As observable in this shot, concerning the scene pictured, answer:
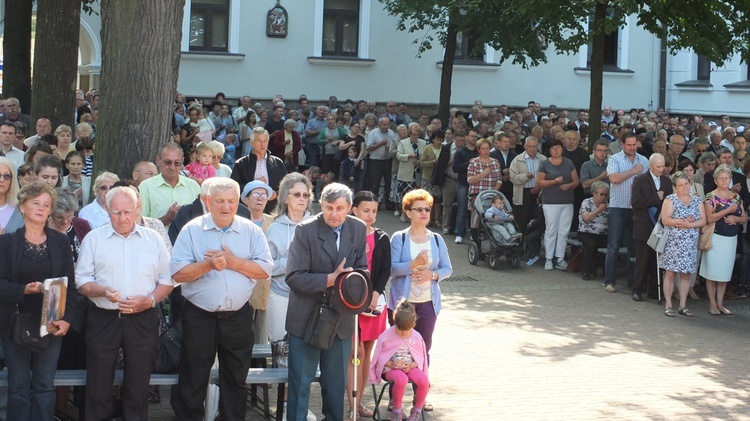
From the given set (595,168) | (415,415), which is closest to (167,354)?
(415,415)

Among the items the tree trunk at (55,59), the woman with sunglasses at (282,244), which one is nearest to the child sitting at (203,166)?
the woman with sunglasses at (282,244)

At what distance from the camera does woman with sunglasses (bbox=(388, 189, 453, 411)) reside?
8820mm

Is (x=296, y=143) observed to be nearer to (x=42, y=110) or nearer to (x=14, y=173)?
(x=42, y=110)

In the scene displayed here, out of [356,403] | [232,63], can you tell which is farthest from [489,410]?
[232,63]

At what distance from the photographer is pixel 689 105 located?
3447 centimetres

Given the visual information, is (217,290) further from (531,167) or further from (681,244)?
(531,167)

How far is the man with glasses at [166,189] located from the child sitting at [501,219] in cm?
648

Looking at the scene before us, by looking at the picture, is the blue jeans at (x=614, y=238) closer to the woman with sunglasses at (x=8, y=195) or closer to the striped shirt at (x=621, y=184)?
the striped shirt at (x=621, y=184)

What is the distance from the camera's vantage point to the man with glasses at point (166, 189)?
10.2m

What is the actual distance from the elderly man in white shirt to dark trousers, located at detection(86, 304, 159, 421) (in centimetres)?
26

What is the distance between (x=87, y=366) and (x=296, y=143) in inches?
586

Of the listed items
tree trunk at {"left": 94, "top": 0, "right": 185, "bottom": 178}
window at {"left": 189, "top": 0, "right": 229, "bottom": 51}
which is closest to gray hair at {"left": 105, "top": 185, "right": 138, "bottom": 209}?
tree trunk at {"left": 94, "top": 0, "right": 185, "bottom": 178}

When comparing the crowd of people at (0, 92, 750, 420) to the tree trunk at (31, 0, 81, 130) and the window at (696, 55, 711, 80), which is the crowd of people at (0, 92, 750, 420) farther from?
the window at (696, 55, 711, 80)

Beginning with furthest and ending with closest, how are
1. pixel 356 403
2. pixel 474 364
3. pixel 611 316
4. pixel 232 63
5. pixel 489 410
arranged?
pixel 232 63, pixel 611 316, pixel 474 364, pixel 489 410, pixel 356 403
